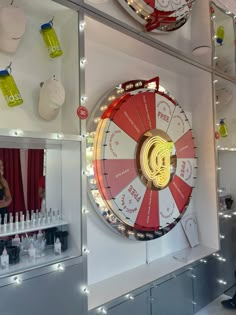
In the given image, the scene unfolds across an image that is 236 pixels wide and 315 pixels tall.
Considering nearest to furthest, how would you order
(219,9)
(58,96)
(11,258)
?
(11,258)
(58,96)
(219,9)

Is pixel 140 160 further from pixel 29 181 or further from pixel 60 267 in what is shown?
pixel 60 267

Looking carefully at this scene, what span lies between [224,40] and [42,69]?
6.62 ft

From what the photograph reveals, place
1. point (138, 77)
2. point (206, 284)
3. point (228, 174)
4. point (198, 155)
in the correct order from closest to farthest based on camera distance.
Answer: point (138, 77) < point (206, 284) < point (198, 155) < point (228, 174)

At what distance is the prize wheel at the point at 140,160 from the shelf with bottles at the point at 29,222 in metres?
0.33

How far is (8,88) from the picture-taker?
1.28 m

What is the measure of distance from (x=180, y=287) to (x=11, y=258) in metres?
1.26

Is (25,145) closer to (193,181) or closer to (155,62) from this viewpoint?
(155,62)

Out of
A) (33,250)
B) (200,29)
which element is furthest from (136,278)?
(200,29)

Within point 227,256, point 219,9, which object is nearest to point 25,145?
point 227,256

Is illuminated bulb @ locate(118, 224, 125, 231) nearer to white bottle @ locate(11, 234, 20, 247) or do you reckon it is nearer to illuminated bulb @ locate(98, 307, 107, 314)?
illuminated bulb @ locate(98, 307, 107, 314)

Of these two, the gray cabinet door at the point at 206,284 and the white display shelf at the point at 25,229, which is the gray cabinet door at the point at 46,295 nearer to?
the white display shelf at the point at 25,229

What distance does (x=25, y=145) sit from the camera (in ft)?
4.69

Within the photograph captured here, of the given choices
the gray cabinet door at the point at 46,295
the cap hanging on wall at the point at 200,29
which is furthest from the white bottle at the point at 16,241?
the cap hanging on wall at the point at 200,29

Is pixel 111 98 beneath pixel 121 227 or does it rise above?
above
